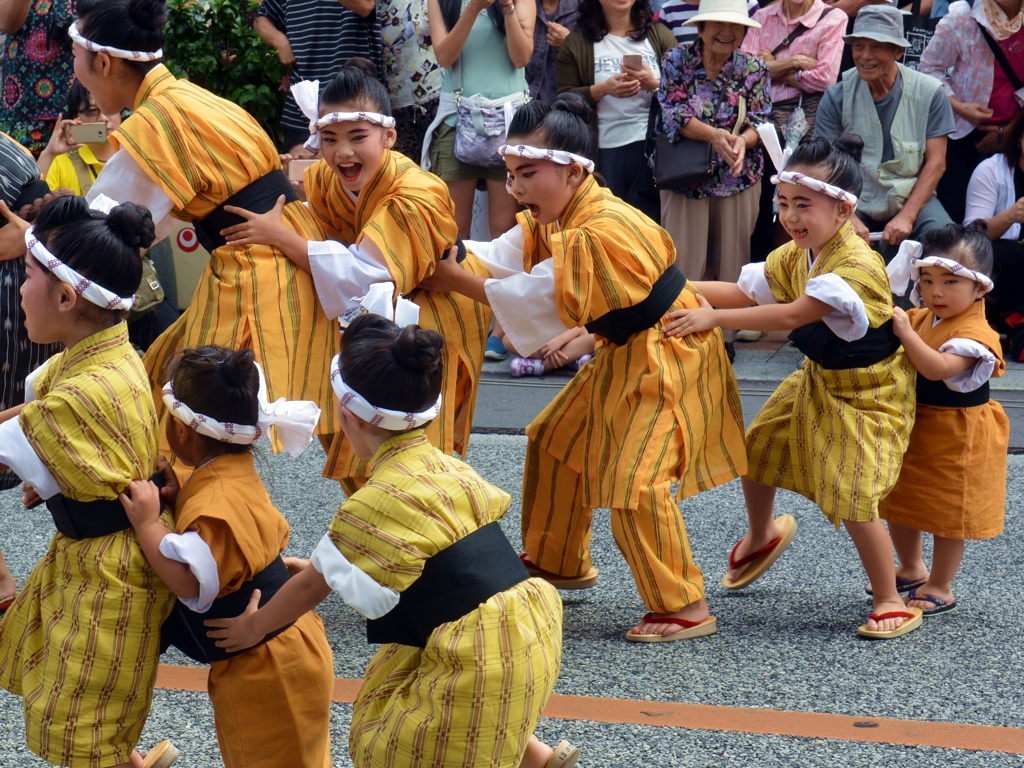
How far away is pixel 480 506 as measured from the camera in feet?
6.55

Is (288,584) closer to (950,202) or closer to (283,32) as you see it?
(283,32)

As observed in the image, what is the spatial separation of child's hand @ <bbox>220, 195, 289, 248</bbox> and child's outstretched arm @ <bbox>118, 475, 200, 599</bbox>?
94 cm

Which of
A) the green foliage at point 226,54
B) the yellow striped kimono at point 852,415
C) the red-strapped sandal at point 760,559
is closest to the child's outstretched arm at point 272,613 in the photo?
the yellow striped kimono at point 852,415

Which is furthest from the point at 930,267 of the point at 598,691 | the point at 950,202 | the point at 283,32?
the point at 283,32

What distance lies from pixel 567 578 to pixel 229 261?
3.96ft

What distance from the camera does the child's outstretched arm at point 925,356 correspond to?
3.07 metres

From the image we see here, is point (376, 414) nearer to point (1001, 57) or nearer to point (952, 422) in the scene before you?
point (952, 422)

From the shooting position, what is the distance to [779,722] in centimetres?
265

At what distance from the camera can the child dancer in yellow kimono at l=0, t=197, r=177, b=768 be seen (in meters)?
2.15

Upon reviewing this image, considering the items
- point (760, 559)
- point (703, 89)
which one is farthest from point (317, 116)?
point (703, 89)

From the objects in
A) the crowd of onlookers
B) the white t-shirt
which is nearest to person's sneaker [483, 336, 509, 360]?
the crowd of onlookers

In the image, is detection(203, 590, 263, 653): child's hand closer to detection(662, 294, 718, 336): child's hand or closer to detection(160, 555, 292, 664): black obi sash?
detection(160, 555, 292, 664): black obi sash

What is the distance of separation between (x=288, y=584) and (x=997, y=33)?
457 centimetres

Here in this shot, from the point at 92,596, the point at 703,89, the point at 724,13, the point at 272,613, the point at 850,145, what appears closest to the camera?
the point at 272,613
